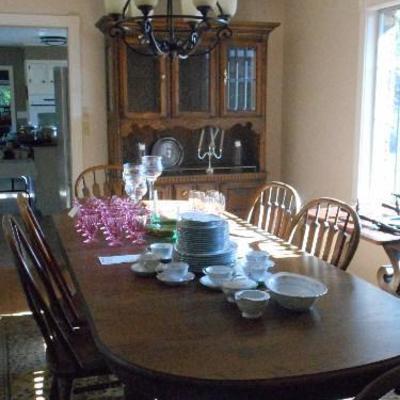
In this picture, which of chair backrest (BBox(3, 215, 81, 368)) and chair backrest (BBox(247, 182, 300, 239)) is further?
chair backrest (BBox(247, 182, 300, 239))

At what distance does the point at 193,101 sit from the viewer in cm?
433

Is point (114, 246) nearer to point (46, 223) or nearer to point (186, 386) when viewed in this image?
point (186, 386)

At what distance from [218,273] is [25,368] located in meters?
1.41

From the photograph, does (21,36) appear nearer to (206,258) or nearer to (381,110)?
(381,110)

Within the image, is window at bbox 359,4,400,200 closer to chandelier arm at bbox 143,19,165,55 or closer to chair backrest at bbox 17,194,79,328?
chandelier arm at bbox 143,19,165,55

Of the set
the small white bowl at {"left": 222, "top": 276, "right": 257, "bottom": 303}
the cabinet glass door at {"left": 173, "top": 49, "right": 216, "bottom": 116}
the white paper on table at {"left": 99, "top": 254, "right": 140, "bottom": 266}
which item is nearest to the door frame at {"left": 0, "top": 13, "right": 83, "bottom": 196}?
the cabinet glass door at {"left": 173, "top": 49, "right": 216, "bottom": 116}

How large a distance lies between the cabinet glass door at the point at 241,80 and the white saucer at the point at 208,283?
8.88ft

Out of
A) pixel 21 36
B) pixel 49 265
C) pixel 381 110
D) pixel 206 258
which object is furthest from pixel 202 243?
pixel 21 36

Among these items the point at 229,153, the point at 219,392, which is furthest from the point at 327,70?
the point at 219,392

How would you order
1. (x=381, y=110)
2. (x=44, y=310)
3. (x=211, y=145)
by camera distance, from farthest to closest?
(x=211, y=145) → (x=381, y=110) → (x=44, y=310)

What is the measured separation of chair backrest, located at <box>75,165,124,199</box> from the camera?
11.6 feet

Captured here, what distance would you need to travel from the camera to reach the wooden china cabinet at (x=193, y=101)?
4168 millimetres

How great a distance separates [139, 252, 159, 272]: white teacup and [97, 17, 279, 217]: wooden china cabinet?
87.2 inches

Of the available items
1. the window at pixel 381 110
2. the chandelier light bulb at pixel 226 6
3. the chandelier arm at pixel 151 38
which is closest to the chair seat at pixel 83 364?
the chandelier arm at pixel 151 38
